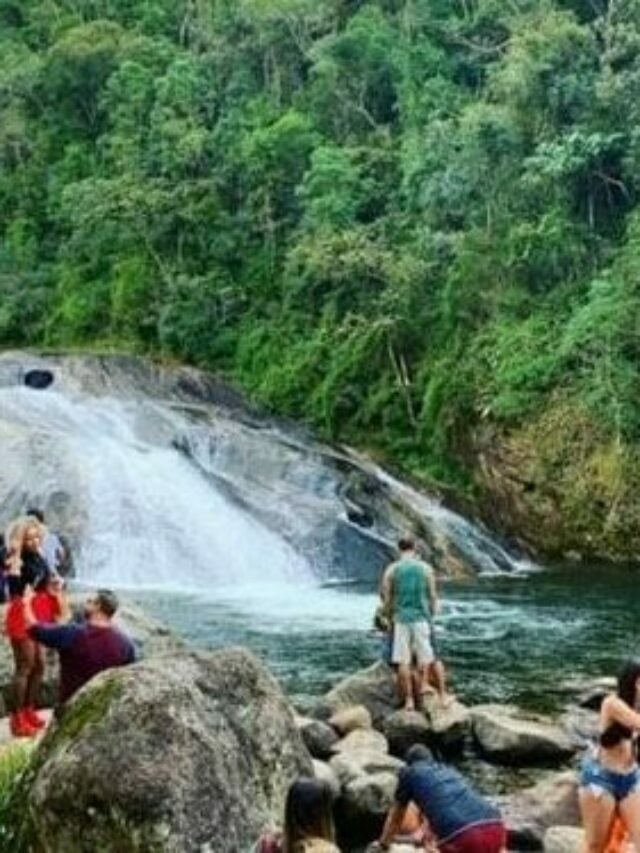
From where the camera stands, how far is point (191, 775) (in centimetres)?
913

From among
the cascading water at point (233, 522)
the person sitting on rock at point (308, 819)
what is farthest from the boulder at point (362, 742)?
the person sitting on rock at point (308, 819)

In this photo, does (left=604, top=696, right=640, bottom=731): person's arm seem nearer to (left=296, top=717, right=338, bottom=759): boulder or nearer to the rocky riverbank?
the rocky riverbank

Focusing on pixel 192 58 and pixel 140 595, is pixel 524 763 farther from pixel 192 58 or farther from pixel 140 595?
pixel 192 58

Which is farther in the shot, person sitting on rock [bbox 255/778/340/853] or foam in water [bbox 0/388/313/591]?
foam in water [bbox 0/388/313/591]

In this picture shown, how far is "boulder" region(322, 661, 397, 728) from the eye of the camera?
14938 mm

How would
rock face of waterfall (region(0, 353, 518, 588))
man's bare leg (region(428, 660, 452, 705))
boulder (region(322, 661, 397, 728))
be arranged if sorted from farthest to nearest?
1. rock face of waterfall (region(0, 353, 518, 588))
2. man's bare leg (region(428, 660, 452, 705))
3. boulder (region(322, 661, 397, 728))

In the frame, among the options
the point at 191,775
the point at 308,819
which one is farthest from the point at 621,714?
the point at 191,775

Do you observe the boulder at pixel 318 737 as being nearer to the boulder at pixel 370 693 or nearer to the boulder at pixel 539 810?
the boulder at pixel 370 693

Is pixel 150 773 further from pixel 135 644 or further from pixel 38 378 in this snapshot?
pixel 38 378

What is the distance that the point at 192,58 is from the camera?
51.6 meters

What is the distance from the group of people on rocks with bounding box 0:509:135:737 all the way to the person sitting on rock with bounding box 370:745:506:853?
2987 millimetres

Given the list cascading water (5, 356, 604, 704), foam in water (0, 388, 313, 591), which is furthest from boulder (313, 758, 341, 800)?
foam in water (0, 388, 313, 591)

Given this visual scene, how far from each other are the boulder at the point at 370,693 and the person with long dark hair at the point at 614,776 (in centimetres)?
611

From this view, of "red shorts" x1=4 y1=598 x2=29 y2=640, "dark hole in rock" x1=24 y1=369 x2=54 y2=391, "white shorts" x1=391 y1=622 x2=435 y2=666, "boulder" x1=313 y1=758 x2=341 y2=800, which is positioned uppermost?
"dark hole in rock" x1=24 y1=369 x2=54 y2=391
